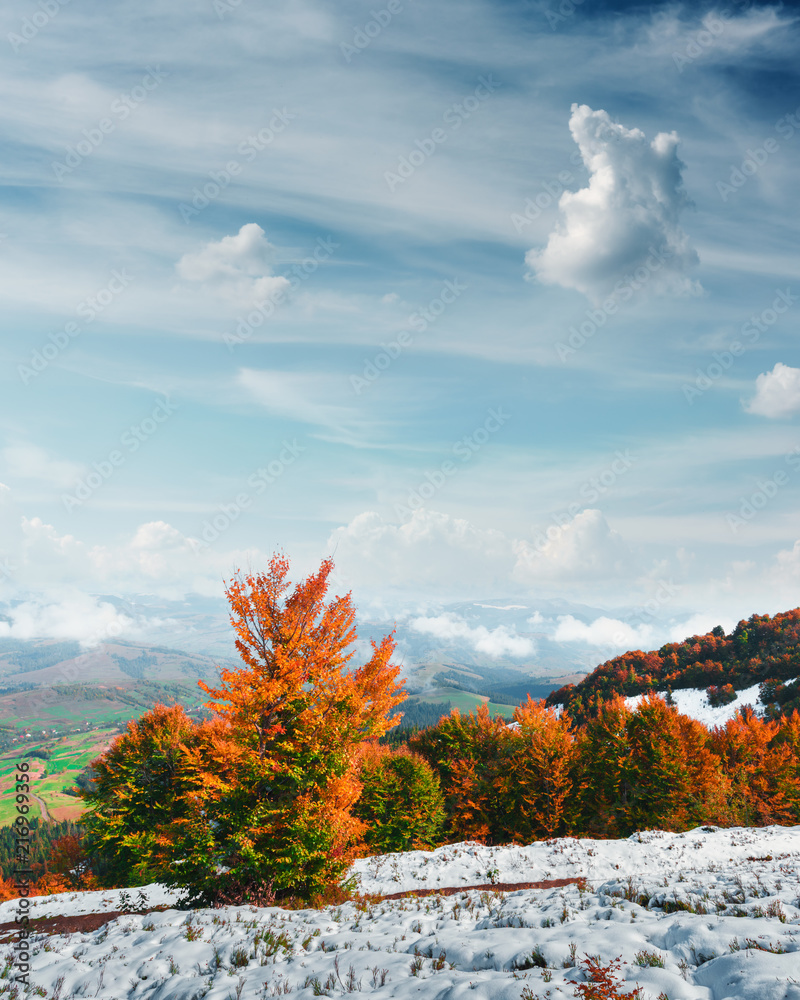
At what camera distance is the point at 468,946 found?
8.83 meters

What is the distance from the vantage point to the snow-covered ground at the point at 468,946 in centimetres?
688

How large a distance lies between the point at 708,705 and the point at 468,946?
12084 cm

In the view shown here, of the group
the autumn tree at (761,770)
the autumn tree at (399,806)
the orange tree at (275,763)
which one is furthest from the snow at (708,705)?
the orange tree at (275,763)

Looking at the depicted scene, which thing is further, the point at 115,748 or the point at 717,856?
the point at 115,748

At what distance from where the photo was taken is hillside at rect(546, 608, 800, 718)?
98812 millimetres

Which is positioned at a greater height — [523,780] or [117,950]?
[117,950]

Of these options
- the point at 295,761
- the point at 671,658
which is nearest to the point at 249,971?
the point at 295,761

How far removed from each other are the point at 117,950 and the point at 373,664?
1953 cm

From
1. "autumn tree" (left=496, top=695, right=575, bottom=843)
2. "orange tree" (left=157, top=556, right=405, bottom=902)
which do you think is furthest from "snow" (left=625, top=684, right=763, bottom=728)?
"orange tree" (left=157, top=556, right=405, bottom=902)

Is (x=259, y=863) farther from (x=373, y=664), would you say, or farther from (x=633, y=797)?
(x=633, y=797)

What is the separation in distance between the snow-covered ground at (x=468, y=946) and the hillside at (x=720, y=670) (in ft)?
321

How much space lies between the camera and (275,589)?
720 inches

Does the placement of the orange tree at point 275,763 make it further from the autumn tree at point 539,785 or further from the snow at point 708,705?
the snow at point 708,705

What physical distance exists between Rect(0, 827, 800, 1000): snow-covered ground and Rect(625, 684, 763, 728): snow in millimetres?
94166
